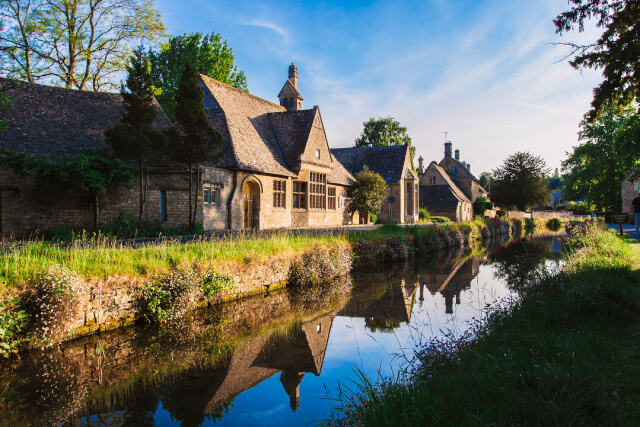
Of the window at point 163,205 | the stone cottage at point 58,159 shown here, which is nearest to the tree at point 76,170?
the stone cottage at point 58,159

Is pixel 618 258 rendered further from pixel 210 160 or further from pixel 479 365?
pixel 210 160

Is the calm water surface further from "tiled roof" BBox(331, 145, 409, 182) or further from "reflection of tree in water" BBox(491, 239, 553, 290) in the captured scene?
"tiled roof" BBox(331, 145, 409, 182)

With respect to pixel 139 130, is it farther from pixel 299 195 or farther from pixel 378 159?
pixel 378 159

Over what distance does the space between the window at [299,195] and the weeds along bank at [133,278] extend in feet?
38.4

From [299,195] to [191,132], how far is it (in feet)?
32.5

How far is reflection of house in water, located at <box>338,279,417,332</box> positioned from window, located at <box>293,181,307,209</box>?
13473 mm

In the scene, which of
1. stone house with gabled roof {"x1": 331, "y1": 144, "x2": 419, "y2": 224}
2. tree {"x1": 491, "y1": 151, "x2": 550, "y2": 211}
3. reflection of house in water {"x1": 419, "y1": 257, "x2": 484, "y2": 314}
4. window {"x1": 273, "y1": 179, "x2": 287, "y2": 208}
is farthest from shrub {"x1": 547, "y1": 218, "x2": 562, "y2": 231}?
window {"x1": 273, "y1": 179, "x2": 287, "y2": 208}

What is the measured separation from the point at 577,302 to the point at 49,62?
3069cm

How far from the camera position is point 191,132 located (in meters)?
17.8

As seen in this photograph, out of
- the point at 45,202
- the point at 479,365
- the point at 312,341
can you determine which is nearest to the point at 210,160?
the point at 45,202

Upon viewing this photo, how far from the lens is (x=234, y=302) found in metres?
10.7

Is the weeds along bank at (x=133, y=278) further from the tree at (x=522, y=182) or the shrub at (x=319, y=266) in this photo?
the tree at (x=522, y=182)

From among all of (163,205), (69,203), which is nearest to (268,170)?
→ (163,205)

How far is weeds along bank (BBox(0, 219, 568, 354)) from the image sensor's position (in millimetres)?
6926
